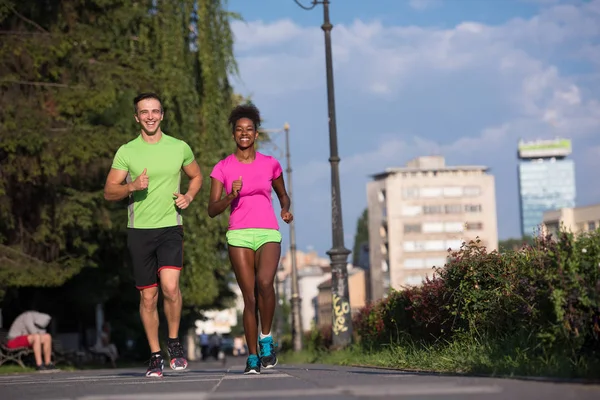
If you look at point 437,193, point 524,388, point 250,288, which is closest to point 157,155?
point 250,288

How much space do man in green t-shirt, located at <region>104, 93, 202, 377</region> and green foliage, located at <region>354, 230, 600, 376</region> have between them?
9.28 feet

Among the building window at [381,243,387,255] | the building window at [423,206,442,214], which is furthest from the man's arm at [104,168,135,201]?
the building window at [423,206,442,214]

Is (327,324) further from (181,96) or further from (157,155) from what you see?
(157,155)

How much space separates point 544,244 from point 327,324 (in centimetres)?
1908

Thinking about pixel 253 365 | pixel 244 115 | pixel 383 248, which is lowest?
pixel 253 365

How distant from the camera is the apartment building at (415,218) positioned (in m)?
191

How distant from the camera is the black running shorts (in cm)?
1027

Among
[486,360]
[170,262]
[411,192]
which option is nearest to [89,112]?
[170,262]

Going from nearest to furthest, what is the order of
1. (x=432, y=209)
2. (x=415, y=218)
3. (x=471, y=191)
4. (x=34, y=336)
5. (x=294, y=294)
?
(x=34, y=336), (x=294, y=294), (x=415, y=218), (x=432, y=209), (x=471, y=191)

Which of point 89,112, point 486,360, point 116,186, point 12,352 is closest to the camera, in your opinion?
point 486,360

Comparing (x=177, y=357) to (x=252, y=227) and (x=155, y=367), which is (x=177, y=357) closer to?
(x=155, y=367)

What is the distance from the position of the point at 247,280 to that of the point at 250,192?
78cm

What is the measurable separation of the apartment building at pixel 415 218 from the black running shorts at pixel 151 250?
178m

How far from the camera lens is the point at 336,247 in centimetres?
2144
